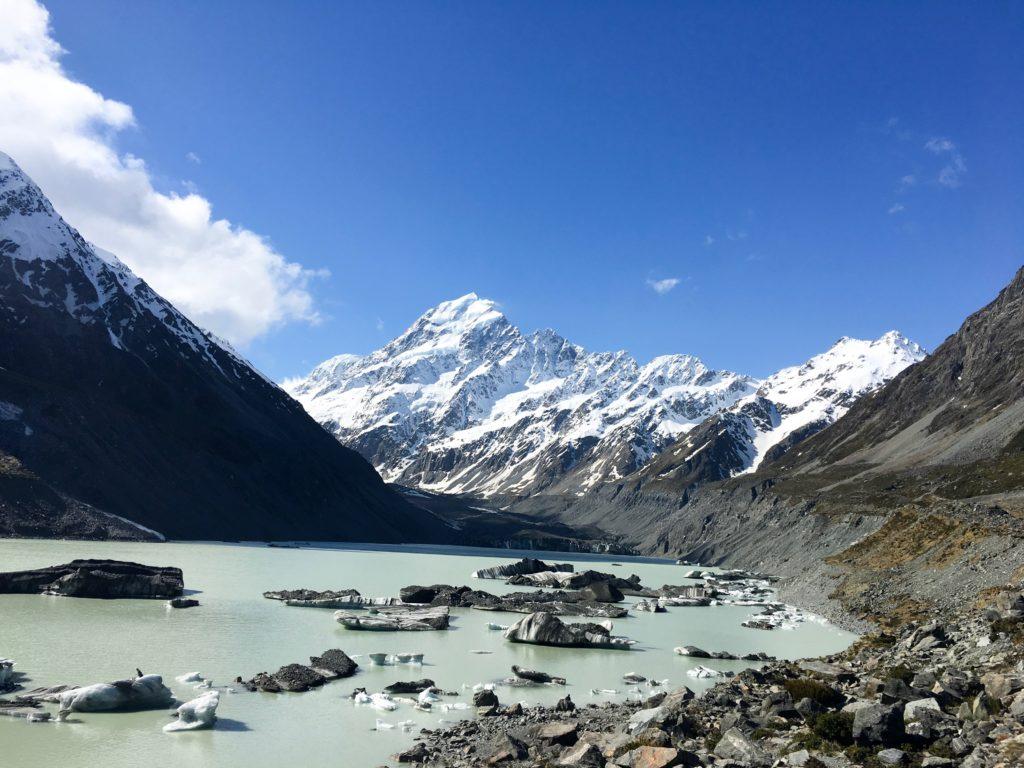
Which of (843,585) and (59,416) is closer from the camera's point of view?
(843,585)

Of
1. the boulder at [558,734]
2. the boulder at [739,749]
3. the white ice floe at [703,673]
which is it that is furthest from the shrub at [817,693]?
the white ice floe at [703,673]

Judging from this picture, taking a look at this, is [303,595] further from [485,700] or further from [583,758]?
[583,758]

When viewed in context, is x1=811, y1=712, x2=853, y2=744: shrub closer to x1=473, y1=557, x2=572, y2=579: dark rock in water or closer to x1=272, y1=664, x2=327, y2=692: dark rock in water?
x1=272, y1=664, x2=327, y2=692: dark rock in water

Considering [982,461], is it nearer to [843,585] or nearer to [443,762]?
[843,585]

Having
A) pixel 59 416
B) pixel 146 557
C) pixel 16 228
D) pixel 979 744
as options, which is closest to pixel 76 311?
pixel 16 228

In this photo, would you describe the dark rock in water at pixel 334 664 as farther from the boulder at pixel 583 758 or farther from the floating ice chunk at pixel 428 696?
the boulder at pixel 583 758

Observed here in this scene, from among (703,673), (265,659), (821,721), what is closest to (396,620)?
(265,659)

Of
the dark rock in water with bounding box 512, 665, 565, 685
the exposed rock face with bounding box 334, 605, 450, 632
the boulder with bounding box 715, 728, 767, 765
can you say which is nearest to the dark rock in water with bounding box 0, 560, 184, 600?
the exposed rock face with bounding box 334, 605, 450, 632
